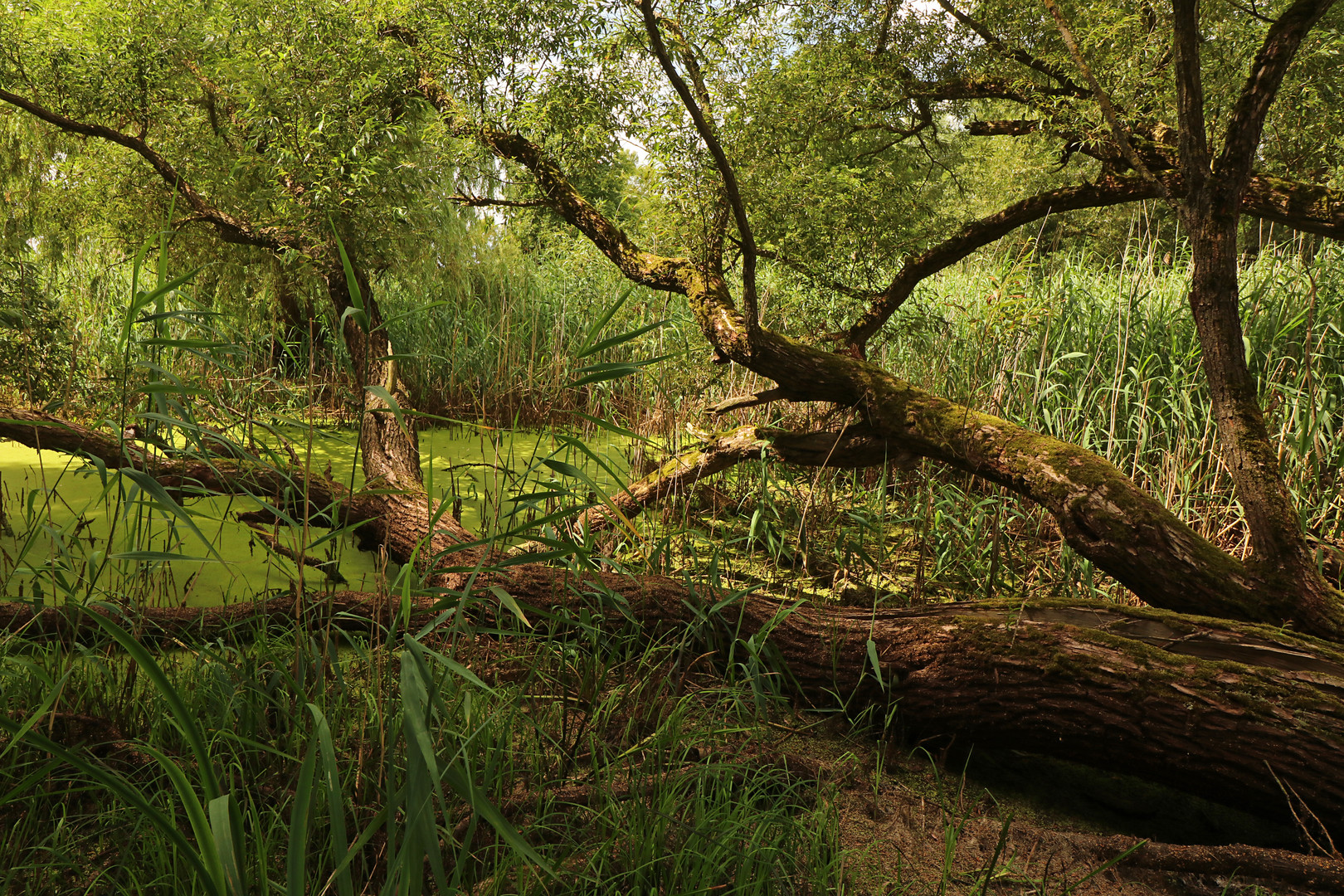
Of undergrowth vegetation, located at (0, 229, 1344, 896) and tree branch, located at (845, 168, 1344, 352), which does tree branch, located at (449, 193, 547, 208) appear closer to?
undergrowth vegetation, located at (0, 229, 1344, 896)

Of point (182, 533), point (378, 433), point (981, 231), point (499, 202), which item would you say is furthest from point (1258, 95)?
point (182, 533)

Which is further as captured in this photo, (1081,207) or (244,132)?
(244,132)

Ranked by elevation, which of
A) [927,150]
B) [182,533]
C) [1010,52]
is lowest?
[182,533]

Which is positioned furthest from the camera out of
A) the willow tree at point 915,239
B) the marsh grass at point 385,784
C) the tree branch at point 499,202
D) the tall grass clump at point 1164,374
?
the tree branch at point 499,202

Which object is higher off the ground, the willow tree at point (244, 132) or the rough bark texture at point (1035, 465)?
the willow tree at point (244, 132)

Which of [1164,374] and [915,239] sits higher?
[915,239]

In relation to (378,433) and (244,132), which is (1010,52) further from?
(244,132)

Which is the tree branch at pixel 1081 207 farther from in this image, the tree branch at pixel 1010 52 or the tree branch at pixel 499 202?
the tree branch at pixel 499 202

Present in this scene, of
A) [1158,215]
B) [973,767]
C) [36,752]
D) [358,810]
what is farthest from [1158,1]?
[1158,215]

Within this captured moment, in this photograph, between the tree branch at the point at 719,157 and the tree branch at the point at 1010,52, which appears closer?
the tree branch at the point at 719,157

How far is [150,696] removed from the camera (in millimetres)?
1707

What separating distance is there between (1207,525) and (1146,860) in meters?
1.92

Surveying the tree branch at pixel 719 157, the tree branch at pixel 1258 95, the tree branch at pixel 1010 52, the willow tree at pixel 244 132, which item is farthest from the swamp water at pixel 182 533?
the tree branch at pixel 1010 52

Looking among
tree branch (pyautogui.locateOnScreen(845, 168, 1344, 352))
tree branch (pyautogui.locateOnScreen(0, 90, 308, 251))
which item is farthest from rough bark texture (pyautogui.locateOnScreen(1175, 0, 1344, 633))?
tree branch (pyautogui.locateOnScreen(0, 90, 308, 251))
